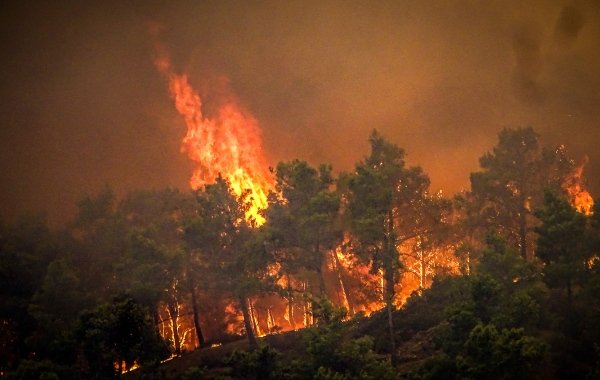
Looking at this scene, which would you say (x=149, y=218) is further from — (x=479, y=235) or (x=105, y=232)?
(x=479, y=235)

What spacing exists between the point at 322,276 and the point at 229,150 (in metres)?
44.4

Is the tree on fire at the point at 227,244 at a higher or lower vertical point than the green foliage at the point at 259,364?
higher

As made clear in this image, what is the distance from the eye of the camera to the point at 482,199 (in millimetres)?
36062

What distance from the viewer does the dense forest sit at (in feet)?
64.2

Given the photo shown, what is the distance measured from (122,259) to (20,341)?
8.57 meters

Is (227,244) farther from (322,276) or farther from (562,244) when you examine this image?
(562,244)

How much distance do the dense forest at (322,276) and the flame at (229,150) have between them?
Answer: 23.9m

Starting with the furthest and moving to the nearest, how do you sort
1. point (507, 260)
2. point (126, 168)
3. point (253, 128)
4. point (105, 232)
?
point (126, 168) → point (253, 128) → point (105, 232) → point (507, 260)

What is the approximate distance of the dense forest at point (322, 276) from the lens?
19578 millimetres

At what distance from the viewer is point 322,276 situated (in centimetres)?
3412

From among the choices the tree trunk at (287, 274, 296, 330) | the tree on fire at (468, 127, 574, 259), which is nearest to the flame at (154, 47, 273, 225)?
the tree trunk at (287, 274, 296, 330)

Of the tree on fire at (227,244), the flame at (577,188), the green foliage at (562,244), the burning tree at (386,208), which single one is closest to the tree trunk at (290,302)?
the tree on fire at (227,244)

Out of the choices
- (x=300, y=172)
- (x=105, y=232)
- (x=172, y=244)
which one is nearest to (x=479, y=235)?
(x=300, y=172)

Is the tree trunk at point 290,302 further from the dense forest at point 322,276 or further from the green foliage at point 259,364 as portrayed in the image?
the green foliage at point 259,364
